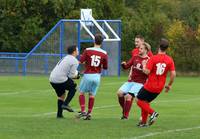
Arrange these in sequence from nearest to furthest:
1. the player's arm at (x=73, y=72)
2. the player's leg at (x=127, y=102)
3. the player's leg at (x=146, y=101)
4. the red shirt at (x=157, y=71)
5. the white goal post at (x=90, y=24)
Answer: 1. the red shirt at (x=157, y=71)
2. the player's leg at (x=146, y=101)
3. the player's arm at (x=73, y=72)
4. the player's leg at (x=127, y=102)
5. the white goal post at (x=90, y=24)

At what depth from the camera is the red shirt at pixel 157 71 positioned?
513 inches

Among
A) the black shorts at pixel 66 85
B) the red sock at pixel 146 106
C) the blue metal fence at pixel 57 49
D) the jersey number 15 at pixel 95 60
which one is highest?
the jersey number 15 at pixel 95 60

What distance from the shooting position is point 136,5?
261 ft

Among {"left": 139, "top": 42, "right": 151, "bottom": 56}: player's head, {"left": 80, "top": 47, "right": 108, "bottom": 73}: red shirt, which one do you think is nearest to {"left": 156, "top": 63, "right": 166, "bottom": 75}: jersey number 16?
{"left": 139, "top": 42, "right": 151, "bottom": 56}: player's head

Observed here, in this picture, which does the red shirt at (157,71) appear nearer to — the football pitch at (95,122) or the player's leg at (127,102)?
the football pitch at (95,122)

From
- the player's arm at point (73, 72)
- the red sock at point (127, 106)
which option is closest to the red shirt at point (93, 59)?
the player's arm at point (73, 72)

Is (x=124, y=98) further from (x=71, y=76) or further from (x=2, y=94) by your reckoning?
(x=2, y=94)

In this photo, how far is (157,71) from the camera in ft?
42.8

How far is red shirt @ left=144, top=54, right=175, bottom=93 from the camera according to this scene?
1304cm

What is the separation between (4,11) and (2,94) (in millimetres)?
36038

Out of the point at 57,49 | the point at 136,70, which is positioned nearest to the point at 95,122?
the point at 136,70

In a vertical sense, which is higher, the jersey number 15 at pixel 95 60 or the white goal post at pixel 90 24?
the jersey number 15 at pixel 95 60

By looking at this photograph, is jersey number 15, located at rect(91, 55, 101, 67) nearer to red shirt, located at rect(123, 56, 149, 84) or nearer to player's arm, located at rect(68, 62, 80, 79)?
player's arm, located at rect(68, 62, 80, 79)

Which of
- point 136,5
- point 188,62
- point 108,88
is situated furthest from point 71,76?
point 136,5
